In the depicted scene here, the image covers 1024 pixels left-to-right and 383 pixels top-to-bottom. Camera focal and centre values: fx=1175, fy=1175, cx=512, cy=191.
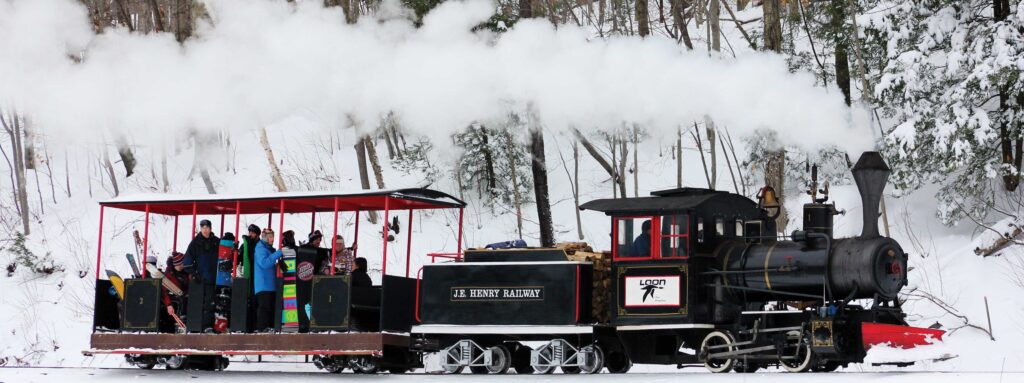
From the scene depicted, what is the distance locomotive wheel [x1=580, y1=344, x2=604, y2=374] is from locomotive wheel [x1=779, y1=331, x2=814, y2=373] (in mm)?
2199

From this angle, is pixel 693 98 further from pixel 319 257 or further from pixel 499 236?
pixel 499 236

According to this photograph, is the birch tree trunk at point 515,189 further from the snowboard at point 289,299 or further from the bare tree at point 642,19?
the snowboard at point 289,299

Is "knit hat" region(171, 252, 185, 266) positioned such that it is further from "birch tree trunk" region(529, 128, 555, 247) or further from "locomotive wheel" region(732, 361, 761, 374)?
"birch tree trunk" region(529, 128, 555, 247)

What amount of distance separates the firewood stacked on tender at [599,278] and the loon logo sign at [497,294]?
0.61 m

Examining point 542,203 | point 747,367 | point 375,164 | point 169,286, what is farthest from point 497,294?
point 375,164

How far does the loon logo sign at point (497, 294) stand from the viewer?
13797 millimetres

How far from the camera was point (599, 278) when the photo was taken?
46.1ft

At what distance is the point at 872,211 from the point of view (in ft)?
40.0

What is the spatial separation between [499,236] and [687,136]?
10.5m

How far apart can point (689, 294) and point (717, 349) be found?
756mm

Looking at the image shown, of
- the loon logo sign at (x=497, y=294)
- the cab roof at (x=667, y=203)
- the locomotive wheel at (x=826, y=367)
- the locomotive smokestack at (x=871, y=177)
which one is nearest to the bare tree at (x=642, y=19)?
the cab roof at (x=667, y=203)

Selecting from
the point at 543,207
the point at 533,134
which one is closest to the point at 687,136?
the point at 533,134

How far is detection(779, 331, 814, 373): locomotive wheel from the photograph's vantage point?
484 inches

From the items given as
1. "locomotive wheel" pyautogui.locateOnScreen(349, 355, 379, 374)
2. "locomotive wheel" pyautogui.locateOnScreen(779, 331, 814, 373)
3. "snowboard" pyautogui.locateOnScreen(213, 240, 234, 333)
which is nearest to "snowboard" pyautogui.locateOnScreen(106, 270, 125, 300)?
"snowboard" pyautogui.locateOnScreen(213, 240, 234, 333)
